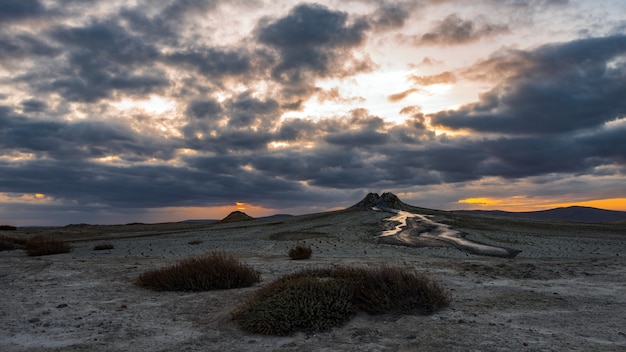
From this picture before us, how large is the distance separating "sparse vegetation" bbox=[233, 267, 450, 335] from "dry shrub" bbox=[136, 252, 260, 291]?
244cm

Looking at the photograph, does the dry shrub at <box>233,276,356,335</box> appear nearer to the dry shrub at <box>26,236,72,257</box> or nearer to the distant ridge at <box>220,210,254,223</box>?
the dry shrub at <box>26,236,72,257</box>

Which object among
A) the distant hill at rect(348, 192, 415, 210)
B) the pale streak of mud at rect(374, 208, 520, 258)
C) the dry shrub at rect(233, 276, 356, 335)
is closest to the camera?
the dry shrub at rect(233, 276, 356, 335)

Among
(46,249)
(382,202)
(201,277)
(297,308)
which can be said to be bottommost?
(297,308)

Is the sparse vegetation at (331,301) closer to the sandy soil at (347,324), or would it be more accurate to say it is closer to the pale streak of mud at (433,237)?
the sandy soil at (347,324)

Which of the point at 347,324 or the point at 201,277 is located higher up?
the point at 201,277

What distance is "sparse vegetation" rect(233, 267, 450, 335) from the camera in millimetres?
7578

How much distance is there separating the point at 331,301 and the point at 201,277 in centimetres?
A: 437

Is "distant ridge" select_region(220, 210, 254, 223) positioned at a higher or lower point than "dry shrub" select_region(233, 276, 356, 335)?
higher

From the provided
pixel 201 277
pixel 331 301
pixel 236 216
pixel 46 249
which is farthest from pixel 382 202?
pixel 331 301

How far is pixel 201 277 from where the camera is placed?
36.1 feet

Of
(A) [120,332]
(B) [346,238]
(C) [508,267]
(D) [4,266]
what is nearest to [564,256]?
(C) [508,267]

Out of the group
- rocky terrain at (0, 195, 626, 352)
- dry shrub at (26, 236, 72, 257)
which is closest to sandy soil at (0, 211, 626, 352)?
rocky terrain at (0, 195, 626, 352)

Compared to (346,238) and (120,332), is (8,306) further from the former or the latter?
(346,238)

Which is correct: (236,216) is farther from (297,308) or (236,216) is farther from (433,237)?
(297,308)
